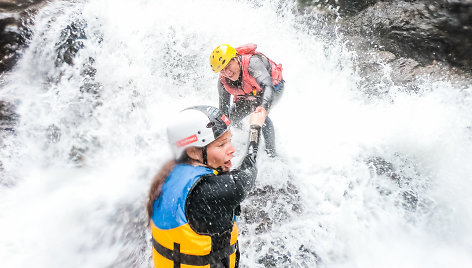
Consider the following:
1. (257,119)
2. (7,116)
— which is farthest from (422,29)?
(7,116)

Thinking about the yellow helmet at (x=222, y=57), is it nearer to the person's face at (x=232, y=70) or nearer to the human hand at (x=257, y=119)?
the person's face at (x=232, y=70)

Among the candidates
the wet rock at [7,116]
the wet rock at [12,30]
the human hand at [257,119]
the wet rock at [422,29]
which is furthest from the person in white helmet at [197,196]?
the wet rock at [422,29]

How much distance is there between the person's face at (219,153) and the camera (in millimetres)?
1759

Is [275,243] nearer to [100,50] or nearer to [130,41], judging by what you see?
[100,50]

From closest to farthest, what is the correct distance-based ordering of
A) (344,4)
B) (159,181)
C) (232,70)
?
(159,181)
(232,70)
(344,4)

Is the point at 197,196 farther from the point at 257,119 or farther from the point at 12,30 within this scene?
the point at 12,30

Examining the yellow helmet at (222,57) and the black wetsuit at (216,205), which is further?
the yellow helmet at (222,57)

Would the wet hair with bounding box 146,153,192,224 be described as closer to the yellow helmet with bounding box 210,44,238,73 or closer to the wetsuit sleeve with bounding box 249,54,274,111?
the wetsuit sleeve with bounding box 249,54,274,111

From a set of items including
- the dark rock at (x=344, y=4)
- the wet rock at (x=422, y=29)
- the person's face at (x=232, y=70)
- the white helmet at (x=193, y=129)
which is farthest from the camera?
the dark rock at (x=344, y=4)

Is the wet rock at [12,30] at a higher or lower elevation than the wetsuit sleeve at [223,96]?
higher

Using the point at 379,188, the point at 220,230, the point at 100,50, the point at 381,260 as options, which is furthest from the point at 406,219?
the point at 100,50

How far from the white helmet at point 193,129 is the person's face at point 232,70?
2352 millimetres

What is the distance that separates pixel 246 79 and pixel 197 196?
2.97 m

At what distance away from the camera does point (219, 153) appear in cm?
178
